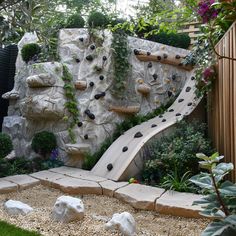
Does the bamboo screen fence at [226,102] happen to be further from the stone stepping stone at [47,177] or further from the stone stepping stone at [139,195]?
the stone stepping stone at [47,177]

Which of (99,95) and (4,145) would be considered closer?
(4,145)

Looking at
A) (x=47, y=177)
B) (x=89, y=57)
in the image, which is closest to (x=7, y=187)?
(x=47, y=177)

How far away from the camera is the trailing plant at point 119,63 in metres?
4.94

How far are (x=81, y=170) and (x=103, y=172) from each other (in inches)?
19.8

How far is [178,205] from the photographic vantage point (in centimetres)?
275

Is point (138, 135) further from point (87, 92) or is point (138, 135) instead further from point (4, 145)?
point (4, 145)

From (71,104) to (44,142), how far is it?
78 cm

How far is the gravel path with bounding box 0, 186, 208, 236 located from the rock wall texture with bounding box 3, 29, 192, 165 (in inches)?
63.3

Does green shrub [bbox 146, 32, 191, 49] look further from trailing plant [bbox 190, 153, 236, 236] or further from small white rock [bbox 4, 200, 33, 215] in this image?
trailing plant [bbox 190, 153, 236, 236]

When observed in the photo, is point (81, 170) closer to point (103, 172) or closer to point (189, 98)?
point (103, 172)

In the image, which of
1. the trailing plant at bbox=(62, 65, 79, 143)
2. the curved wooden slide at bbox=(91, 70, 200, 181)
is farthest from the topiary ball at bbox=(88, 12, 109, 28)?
the curved wooden slide at bbox=(91, 70, 200, 181)

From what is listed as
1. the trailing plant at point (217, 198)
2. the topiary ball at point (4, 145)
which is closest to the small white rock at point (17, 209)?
the topiary ball at point (4, 145)

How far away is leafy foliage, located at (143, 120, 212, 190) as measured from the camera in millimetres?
3619

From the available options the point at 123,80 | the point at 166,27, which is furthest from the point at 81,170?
the point at 166,27
